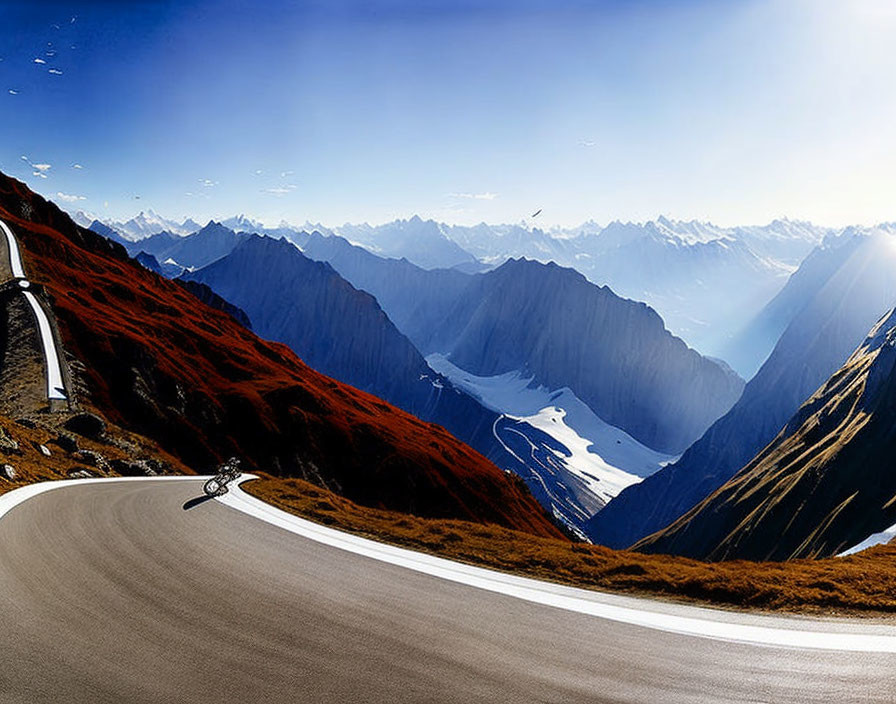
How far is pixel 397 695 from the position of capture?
26.5ft

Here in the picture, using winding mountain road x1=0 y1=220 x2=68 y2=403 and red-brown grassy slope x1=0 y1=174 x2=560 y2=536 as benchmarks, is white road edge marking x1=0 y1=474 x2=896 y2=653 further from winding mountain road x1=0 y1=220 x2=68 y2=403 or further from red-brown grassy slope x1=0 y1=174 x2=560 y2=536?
red-brown grassy slope x1=0 y1=174 x2=560 y2=536

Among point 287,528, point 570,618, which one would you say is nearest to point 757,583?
point 570,618

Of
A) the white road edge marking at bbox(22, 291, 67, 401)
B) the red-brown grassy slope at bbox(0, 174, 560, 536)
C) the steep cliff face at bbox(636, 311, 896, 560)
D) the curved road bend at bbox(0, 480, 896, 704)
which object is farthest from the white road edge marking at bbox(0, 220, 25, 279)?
the steep cliff face at bbox(636, 311, 896, 560)

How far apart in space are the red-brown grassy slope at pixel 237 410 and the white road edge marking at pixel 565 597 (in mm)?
38295

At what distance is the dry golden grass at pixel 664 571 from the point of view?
40.0 feet

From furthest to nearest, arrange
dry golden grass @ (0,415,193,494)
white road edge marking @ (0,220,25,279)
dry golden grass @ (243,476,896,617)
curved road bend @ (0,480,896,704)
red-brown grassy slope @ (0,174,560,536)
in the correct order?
white road edge marking @ (0,220,25,279), red-brown grassy slope @ (0,174,560,536), dry golden grass @ (0,415,193,494), dry golden grass @ (243,476,896,617), curved road bend @ (0,480,896,704)

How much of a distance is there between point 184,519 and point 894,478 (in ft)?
423

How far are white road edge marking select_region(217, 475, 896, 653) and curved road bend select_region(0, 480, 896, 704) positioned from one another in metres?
0.42

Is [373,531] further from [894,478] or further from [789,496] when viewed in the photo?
[789,496]

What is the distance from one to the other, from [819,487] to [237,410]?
5044 inches

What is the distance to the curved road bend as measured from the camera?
323 inches

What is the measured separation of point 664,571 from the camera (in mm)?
14586

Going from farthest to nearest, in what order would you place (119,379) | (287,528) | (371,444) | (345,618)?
(371,444)
(119,379)
(287,528)
(345,618)

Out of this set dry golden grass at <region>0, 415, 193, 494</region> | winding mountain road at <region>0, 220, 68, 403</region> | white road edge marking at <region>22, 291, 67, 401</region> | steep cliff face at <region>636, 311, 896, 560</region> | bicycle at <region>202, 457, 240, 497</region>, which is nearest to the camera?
dry golden grass at <region>0, 415, 193, 494</region>
